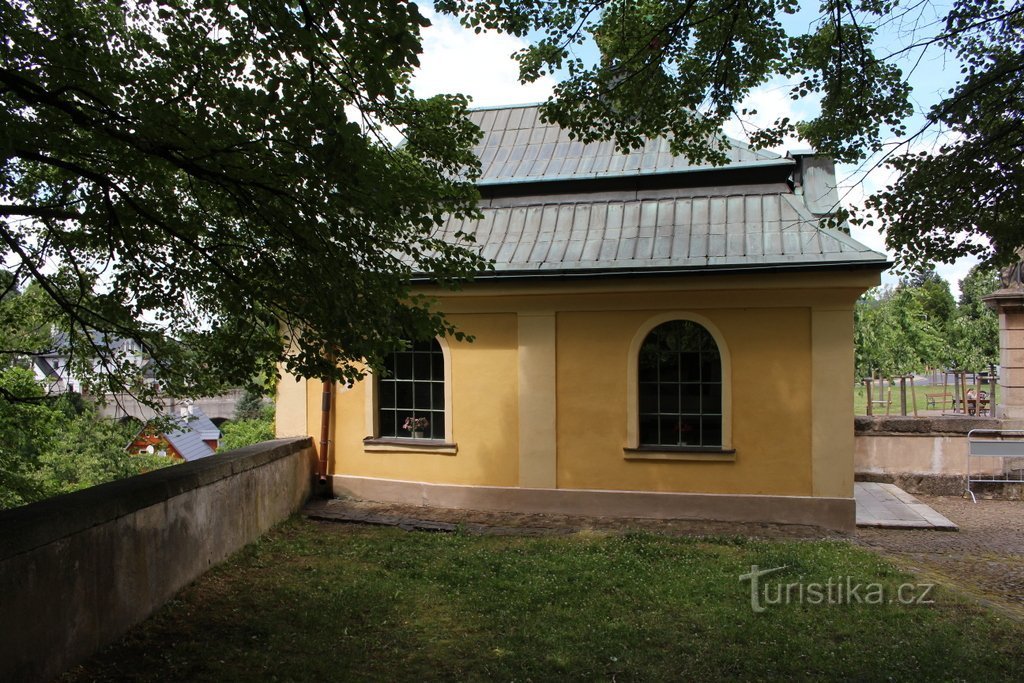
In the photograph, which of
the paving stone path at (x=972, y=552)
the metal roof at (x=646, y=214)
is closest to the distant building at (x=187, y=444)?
the metal roof at (x=646, y=214)

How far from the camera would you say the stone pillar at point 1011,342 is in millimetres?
12594

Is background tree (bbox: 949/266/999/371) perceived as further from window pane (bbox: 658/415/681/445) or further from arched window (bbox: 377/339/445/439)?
arched window (bbox: 377/339/445/439)

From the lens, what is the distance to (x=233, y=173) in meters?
4.22

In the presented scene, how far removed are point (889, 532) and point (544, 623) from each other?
5663 mm

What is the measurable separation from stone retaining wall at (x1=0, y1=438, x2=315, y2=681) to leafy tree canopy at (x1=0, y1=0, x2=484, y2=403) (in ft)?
3.53

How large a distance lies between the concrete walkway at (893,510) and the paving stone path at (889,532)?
0.42ft

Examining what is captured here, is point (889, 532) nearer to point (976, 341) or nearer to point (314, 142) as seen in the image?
point (314, 142)

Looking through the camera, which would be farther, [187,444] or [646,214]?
[187,444]

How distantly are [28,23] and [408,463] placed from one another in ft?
23.1

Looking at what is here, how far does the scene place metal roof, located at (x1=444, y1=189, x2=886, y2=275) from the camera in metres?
8.95

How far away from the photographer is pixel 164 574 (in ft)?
19.2

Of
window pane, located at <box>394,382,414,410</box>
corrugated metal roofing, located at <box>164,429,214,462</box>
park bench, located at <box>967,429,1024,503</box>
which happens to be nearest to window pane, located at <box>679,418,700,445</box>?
window pane, located at <box>394,382,414,410</box>

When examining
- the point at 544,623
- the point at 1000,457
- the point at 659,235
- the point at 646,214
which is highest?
the point at 646,214

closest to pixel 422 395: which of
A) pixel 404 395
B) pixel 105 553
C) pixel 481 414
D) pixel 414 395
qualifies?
pixel 414 395
